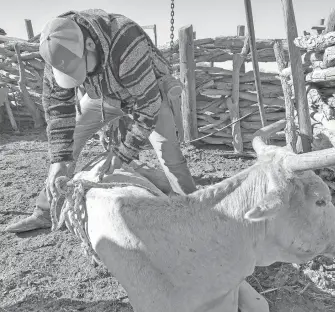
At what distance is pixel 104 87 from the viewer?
2879 millimetres

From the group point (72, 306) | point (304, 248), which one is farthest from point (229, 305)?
point (72, 306)

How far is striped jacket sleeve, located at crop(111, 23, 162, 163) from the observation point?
2660 mm

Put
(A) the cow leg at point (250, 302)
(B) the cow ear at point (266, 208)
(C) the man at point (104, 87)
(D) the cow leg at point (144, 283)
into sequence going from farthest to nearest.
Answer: (A) the cow leg at point (250, 302) < (C) the man at point (104, 87) < (D) the cow leg at point (144, 283) < (B) the cow ear at point (266, 208)

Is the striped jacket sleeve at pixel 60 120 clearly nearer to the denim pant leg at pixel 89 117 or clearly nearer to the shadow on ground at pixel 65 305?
the denim pant leg at pixel 89 117

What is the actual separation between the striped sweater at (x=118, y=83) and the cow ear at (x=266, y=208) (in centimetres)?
122

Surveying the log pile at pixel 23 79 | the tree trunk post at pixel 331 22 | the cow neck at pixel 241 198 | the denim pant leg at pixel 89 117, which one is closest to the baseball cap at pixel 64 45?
the denim pant leg at pixel 89 117

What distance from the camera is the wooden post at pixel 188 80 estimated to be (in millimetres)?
6520

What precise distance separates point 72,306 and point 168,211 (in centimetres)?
137

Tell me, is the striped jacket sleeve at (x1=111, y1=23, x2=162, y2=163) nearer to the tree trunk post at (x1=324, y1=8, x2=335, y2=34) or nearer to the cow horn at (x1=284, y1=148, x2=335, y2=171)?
the cow horn at (x1=284, y1=148, x2=335, y2=171)

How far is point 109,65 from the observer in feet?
8.85

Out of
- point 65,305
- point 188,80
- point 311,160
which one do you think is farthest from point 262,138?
point 188,80

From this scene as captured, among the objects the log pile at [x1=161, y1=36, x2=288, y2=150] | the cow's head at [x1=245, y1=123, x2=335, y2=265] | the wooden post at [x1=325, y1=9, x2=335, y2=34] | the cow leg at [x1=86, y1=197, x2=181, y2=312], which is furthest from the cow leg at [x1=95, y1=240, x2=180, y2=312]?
the log pile at [x1=161, y1=36, x2=288, y2=150]

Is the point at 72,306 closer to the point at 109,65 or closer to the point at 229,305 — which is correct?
the point at 229,305

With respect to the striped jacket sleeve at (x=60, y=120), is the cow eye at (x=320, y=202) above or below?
below
